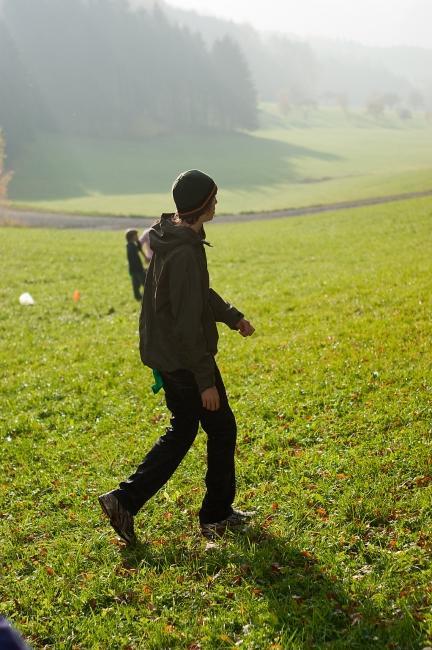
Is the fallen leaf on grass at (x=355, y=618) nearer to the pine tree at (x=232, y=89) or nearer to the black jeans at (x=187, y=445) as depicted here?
the black jeans at (x=187, y=445)

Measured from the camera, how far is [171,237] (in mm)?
4410

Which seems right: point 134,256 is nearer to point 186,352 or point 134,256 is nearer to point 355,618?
point 186,352

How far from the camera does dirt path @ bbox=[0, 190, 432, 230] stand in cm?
4644

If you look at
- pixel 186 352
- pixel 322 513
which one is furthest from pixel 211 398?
pixel 322 513

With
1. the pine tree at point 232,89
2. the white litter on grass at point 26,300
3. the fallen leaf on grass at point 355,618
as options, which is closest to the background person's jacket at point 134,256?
the white litter on grass at point 26,300

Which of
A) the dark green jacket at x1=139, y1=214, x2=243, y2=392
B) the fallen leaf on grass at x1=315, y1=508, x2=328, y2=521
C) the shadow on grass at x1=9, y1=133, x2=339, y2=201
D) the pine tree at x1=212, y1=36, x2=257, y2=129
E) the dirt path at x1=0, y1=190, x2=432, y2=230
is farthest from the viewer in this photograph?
the pine tree at x1=212, y1=36, x2=257, y2=129

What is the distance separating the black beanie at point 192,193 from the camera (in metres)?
4.41

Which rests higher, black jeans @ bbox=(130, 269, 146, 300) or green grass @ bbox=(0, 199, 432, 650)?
black jeans @ bbox=(130, 269, 146, 300)

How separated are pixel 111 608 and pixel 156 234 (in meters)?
2.90

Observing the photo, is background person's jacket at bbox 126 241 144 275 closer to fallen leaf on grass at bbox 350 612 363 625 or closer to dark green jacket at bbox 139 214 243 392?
dark green jacket at bbox 139 214 243 392

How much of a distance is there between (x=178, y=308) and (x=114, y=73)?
13536 cm

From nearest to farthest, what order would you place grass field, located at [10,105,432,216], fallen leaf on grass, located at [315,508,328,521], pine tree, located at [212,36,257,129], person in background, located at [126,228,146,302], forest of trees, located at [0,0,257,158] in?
fallen leaf on grass, located at [315,508,328,521]
person in background, located at [126,228,146,302]
grass field, located at [10,105,432,216]
forest of trees, located at [0,0,257,158]
pine tree, located at [212,36,257,129]

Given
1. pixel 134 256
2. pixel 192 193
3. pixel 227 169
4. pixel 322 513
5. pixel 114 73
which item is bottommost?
pixel 322 513

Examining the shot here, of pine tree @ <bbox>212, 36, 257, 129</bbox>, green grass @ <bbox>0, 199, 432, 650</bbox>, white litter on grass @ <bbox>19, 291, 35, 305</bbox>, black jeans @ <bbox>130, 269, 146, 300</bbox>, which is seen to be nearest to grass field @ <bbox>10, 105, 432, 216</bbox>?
pine tree @ <bbox>212, 36, 257, 129</bbox>
